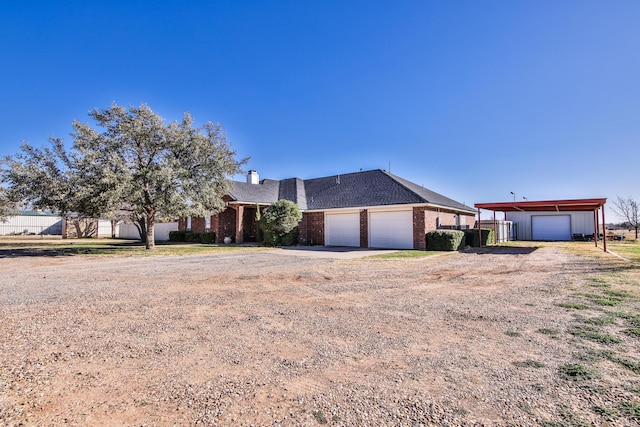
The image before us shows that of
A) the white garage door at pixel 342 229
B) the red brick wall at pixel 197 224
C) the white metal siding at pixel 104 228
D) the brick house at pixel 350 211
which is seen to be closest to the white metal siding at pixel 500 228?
the brick house at pixel 350 211

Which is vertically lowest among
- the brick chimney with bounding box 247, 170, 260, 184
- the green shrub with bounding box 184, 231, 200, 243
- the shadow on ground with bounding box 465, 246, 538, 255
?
the shadow on ground with bounding box 465, 246, 538, 255

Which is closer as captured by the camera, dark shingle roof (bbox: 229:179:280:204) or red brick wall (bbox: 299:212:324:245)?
red brick wall (bbox: 299:212:324:245)

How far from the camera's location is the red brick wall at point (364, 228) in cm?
1900

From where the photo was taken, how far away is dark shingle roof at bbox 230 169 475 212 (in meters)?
18.6

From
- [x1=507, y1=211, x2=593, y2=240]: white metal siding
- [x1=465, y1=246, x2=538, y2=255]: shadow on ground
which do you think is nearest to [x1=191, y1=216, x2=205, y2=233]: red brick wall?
[x1=465, y1=246, x2=538, y2=255]: shadow on ground

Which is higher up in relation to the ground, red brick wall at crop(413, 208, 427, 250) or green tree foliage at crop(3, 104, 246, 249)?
green tree foliage at crop(3, 104, 246, 249)

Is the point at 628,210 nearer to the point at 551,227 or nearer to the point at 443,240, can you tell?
the point at 551,227

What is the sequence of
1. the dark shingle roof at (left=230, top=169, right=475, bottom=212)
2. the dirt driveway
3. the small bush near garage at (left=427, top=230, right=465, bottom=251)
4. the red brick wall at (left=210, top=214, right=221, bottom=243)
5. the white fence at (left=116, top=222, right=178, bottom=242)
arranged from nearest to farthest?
1. the dirt driveway
2. the small bush near garage at (left=427, top=230, right=465, bottom=251)
3. the dark shingle roof at (left=230, top=169, right=475, bottom=212)
4. the red brick wall at (left=210, top=214, right=221, bottom=243)
5. the white fence at (left=116, top=222, right=178, bottom=242)

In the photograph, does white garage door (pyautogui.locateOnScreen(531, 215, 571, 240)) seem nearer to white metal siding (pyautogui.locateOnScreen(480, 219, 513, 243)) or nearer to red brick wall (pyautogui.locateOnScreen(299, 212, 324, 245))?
white metal siding (pyautogui.locateOnScreen(480, 219, 513, 243))

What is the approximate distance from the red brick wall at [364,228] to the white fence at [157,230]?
17.7 meters

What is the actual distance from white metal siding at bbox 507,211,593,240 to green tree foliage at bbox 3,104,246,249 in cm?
2720

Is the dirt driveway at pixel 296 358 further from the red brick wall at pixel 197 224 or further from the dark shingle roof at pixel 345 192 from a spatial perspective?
the red brick wall at pixel 197 224

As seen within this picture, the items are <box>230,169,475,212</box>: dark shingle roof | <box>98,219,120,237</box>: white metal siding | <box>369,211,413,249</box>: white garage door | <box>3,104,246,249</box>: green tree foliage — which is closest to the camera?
<box>3,104,246,249</box>: green tree foliage

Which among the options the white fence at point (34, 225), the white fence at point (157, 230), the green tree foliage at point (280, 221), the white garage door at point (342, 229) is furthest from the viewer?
the white fence at point (34, 225)
